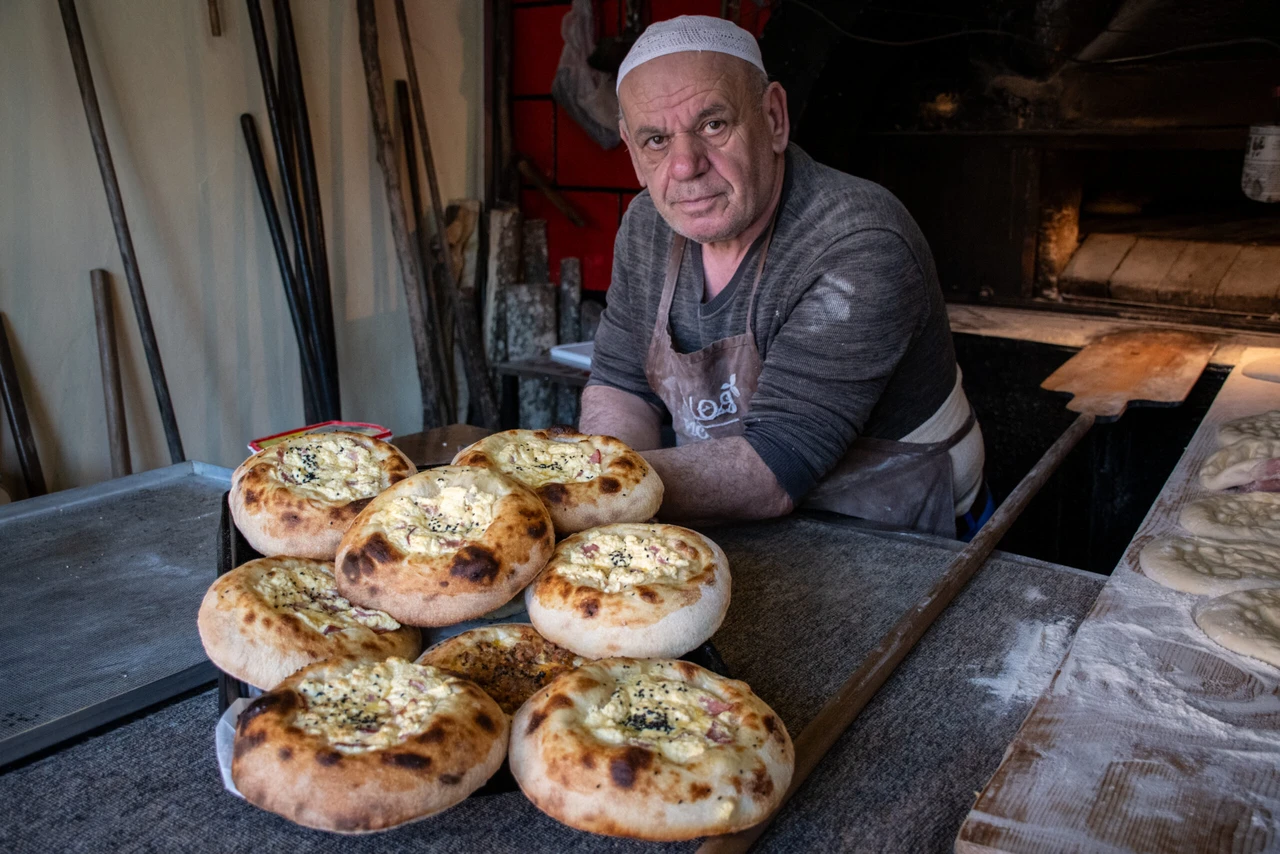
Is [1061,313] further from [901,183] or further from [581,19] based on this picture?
[581,19]

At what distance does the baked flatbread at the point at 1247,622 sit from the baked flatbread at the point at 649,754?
2.38ft

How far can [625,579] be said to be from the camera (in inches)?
46.9

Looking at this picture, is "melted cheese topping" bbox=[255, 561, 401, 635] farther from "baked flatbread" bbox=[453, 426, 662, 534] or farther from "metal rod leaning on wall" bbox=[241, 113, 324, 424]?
"metal rod leaning on wall" bbox=[241, 113, 324, 424]

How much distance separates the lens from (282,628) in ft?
3.65

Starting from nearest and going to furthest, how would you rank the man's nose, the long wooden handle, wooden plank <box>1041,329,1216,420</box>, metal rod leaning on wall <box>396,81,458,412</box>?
the long wooden handle
the man's nose
wooden plank <box>1041,329,1216,420</box>
metal rod leaning on wall <box>396,81,458,412</box>

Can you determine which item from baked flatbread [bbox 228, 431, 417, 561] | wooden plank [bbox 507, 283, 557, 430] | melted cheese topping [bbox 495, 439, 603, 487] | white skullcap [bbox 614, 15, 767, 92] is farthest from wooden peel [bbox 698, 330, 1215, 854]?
wooden plank [bbox 507, 283, 557, 430]

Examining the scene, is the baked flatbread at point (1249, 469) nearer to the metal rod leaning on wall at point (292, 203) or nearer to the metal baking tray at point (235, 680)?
the metal baking tray at point (235, 680)

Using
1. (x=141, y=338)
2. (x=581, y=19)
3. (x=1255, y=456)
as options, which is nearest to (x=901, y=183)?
(x=581, y=19)

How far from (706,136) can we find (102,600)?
4.58ft

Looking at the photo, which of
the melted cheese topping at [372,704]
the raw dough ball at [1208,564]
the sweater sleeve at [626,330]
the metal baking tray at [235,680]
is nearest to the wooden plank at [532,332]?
the sweater sleeve at [626,330]

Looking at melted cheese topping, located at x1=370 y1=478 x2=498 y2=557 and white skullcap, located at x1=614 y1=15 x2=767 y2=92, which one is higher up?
white skullcap, located at x1=614 y1=15 x2=767 y2=92

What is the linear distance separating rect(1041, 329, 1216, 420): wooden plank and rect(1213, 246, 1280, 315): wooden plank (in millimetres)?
227

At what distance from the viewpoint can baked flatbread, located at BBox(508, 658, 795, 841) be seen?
35.3 inches

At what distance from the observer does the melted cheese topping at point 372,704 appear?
0.93 metres
